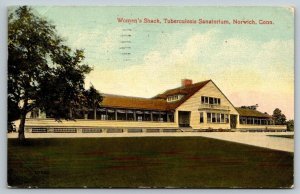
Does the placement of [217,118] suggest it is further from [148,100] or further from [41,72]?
[41,72]

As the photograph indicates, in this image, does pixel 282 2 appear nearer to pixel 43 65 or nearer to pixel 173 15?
pixel 173 15

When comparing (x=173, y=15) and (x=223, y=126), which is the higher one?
(x=173, y=15)

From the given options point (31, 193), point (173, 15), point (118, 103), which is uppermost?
point (173, 15)

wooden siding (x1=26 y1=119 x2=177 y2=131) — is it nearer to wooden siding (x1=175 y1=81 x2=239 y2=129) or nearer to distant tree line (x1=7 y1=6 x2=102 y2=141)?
distant tree line (x1=7 y1=6 x2=102 y2=141)

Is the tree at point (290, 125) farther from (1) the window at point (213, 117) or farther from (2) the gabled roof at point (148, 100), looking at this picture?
(2) the gabled roof at point (148, 100)

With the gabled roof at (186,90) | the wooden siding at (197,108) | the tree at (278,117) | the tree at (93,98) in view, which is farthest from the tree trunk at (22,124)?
the tree at (278,117)

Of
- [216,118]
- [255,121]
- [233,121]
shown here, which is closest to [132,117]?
[216,118]

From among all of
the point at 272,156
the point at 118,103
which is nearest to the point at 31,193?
the point at 118,103
